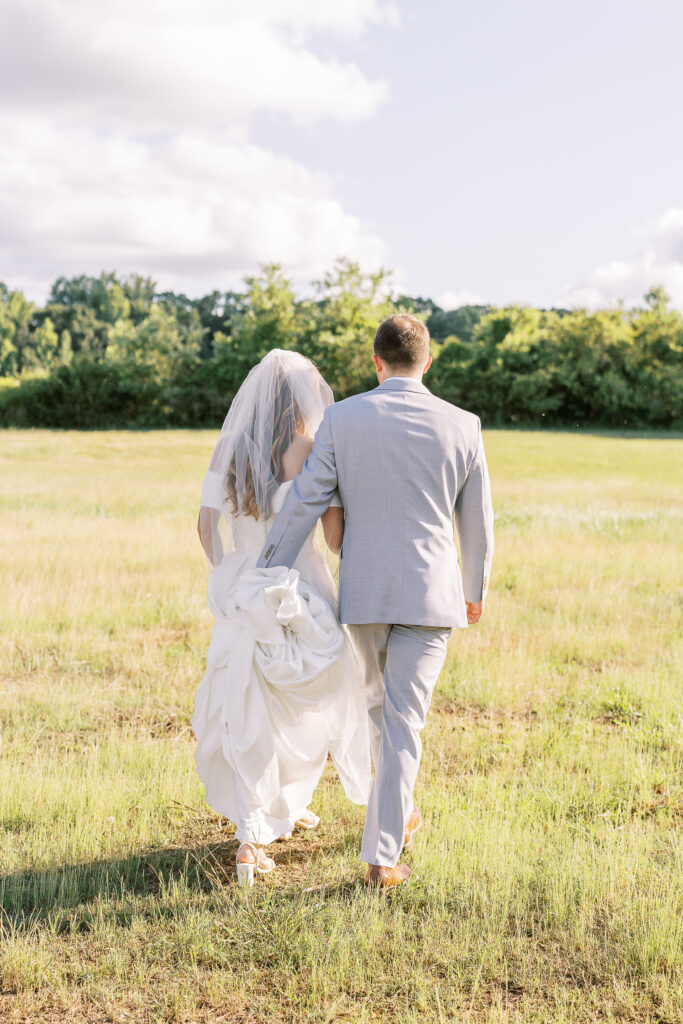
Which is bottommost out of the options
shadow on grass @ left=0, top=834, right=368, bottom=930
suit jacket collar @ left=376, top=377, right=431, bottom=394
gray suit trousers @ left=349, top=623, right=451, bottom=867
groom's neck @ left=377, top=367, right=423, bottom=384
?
shadow on grass @ left=0, top=834, right=368, bottom=930

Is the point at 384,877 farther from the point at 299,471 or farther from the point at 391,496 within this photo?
the point at 299,471

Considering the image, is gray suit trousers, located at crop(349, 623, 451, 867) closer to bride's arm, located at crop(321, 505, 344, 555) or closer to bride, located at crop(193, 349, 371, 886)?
bride, located at crop(193, 349, 371, 886)

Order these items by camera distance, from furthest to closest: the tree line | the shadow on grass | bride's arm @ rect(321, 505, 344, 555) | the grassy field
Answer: the tree line → bride's arm @ rect(321, 505, 344, 555) → the shadow on grass → the grassy field

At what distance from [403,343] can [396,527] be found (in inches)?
33.2

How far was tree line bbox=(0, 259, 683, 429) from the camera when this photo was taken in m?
54.1

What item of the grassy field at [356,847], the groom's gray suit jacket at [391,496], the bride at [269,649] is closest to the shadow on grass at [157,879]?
the grassy field at [356,847]

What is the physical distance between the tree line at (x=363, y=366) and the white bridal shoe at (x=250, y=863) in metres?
51.2

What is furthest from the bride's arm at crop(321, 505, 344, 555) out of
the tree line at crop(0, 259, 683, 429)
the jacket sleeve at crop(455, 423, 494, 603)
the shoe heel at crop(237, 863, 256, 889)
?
the tree line at crop(0, 259, 683, 429)

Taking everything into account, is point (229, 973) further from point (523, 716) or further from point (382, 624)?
point (523, 716)

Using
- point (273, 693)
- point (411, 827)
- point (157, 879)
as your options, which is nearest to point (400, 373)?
point (273, 693)

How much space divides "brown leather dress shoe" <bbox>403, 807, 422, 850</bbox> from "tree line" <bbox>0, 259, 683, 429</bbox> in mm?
50821

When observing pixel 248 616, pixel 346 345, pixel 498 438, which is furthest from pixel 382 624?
pixel 346 345

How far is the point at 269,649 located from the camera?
153 inches

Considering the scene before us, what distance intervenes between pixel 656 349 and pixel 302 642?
5574 centimetres
